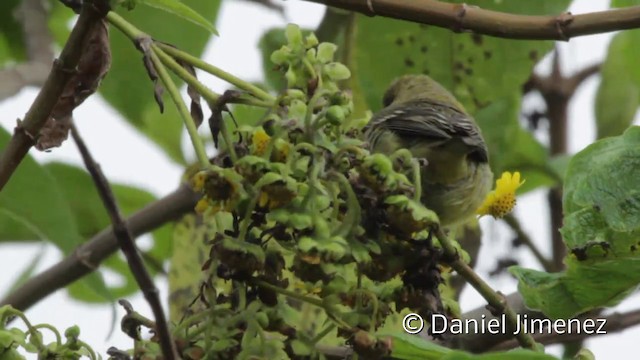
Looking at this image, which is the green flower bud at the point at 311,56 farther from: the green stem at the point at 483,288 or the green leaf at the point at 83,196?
the green leaf at the point at 83,196

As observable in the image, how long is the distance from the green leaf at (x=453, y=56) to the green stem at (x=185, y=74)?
4.82ft

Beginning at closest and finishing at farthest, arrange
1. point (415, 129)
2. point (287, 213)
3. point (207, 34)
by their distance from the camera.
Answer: point (287, 213) → point (415, 129) → point (207, 34)

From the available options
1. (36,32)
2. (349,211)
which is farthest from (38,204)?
(349,211)

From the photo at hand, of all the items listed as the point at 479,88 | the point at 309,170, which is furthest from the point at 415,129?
the point at 309,170

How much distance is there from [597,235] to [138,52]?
1.44 metres

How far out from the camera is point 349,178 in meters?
1.50

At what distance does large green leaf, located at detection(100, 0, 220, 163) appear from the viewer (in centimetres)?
281

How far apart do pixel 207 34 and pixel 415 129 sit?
0.57 metres

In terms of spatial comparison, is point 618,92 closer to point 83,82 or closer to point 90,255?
point 90,255

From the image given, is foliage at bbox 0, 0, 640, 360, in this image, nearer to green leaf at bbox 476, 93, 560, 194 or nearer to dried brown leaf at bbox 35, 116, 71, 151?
dried brown leaf at bbox 35, 116, 71, 151

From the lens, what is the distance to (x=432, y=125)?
2.69 meters

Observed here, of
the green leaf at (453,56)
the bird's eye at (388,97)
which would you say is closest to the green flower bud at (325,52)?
the green leaf at (453,56)

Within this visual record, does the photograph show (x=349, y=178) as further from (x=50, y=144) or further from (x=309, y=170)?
(x=50, y=144)

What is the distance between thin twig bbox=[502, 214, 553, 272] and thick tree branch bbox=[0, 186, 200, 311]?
36.6 inches
